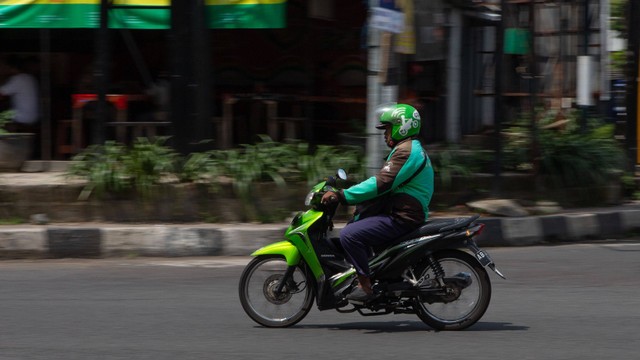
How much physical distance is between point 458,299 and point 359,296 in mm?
692

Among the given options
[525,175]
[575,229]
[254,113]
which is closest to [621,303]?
[575,229]

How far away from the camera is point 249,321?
7.07 m

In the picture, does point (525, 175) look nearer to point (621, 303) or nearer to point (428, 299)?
point (621, 303)

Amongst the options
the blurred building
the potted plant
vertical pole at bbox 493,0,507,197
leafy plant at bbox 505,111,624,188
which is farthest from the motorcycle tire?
the potted plant

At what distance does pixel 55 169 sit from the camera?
43.3ft

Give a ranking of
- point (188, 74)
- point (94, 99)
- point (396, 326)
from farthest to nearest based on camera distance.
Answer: point (94, 99) < point (188, 74) < point (396, 326)

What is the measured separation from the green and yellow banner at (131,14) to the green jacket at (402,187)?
6895mm

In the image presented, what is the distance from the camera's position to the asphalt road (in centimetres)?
613

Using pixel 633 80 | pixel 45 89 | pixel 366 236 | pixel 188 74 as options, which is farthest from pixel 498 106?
pixel 45 89

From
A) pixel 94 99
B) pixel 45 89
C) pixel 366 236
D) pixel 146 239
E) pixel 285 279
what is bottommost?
pixel 146 239

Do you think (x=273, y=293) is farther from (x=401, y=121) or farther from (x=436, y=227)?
(x=401, y=121)

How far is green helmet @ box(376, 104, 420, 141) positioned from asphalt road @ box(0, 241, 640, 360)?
136 cm

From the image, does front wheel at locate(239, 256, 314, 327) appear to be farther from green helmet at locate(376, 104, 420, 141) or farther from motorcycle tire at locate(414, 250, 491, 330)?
green helmet at locate(376, 104, 420, 141)

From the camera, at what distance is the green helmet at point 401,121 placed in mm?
6559
